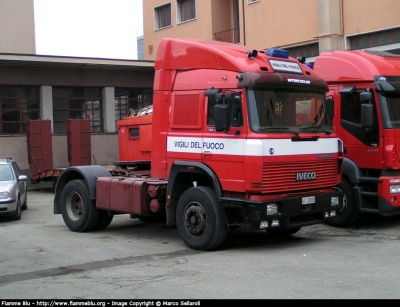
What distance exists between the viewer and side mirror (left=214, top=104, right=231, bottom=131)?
9680mm

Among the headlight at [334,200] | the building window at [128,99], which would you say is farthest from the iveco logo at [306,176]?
the building window at [128,99]

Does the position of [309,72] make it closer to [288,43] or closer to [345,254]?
[345,254]

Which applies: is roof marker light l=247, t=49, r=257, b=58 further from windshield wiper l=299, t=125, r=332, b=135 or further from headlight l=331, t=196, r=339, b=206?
headlight l=331, t=196, r=339, b=206

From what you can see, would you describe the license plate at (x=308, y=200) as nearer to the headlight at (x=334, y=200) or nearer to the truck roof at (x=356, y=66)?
the headlight at (x=334, y=200)

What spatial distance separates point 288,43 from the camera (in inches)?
984

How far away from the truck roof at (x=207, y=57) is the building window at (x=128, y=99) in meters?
17.1

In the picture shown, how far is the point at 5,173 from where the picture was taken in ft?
52.0

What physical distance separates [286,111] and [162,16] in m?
27.0

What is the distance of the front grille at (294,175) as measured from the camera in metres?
9.64

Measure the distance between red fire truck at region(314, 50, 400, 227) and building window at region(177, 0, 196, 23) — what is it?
21.3 meters

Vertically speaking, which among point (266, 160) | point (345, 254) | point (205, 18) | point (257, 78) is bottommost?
point (345, 254)

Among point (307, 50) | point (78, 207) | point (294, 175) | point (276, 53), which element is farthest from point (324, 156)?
point (307, 50)

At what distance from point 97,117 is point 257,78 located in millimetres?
19081

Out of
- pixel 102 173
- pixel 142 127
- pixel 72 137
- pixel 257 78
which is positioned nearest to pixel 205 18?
pixel 72 137
